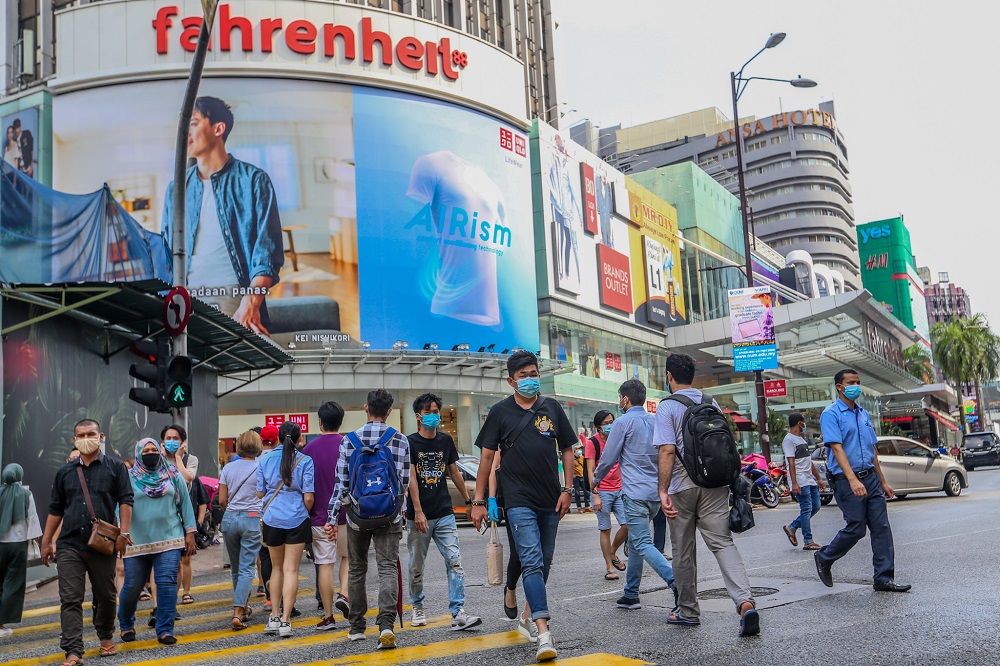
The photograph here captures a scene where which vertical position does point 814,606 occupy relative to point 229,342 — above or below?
below

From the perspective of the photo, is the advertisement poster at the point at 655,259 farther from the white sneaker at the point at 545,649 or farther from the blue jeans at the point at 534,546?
the white sneaker at the point at 545,649

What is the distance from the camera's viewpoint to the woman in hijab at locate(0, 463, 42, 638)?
8.63 metres

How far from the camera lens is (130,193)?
35125mm

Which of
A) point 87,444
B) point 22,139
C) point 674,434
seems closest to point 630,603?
point 674,434

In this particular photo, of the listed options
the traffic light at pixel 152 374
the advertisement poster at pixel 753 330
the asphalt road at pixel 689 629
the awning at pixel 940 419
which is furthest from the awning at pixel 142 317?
the awning at pixel 940 419

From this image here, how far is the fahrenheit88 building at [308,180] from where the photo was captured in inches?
1380

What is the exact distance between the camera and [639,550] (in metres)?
7.73

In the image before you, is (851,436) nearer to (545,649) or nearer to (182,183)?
(545,649)

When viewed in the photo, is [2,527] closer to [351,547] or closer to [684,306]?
[351,547]

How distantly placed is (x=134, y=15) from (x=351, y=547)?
35.3m

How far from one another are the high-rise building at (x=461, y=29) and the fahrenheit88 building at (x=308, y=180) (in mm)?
4010

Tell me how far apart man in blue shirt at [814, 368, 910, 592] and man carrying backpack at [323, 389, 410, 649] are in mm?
3590

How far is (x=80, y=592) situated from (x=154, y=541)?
0.79 meters

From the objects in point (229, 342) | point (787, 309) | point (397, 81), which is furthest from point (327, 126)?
point (787, 309)
